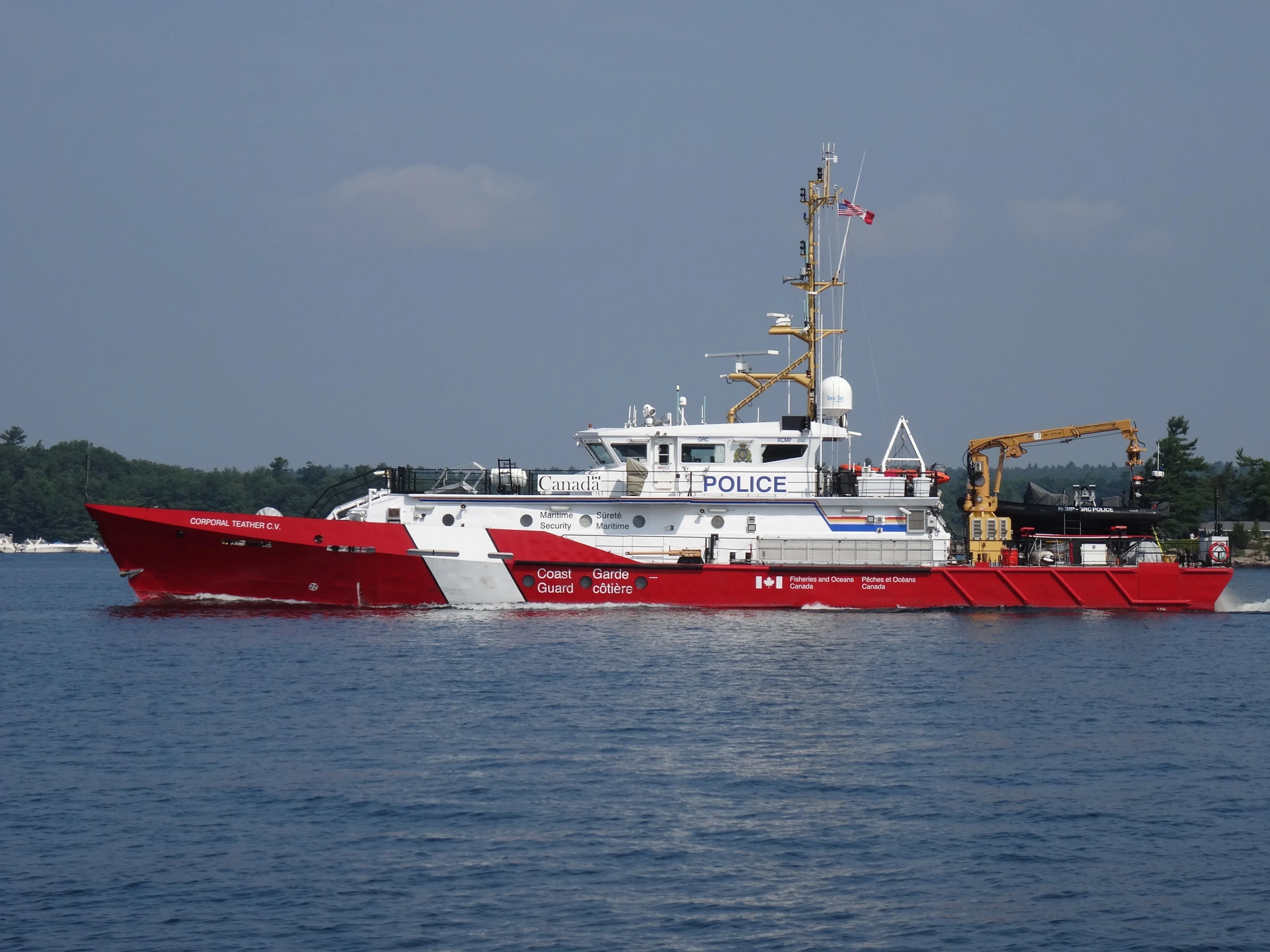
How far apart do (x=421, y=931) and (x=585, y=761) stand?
5339 mm

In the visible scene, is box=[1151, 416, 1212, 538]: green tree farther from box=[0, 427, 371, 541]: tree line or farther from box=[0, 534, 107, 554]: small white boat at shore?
box=[0, 534, 107, 554]: small white boat at shore

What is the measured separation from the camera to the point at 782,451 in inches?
1169

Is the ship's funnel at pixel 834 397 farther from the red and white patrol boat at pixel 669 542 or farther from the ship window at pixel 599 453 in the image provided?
the ship window at pixel 599 453

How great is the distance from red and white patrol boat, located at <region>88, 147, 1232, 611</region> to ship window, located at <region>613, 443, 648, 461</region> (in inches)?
1.0

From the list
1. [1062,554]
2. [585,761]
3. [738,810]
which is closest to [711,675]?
[585,761]

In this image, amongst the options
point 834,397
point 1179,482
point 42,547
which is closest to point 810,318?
point 834,397

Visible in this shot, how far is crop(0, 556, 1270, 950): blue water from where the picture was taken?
1119 centimetres

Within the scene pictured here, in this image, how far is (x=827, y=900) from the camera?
11617 mm

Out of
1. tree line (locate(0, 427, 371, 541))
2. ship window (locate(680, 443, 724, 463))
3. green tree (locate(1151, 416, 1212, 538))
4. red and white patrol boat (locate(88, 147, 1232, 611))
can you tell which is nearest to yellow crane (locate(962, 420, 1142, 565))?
red and white patrol boat (locate(88, 147, 1232, 611))

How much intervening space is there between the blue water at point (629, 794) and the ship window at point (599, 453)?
17.2 ft

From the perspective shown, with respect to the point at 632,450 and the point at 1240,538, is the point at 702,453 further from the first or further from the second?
the point at 1240,538

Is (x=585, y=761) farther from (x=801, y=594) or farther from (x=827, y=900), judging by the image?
(x=801, y=594)

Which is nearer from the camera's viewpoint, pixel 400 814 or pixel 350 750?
pixel 400 814

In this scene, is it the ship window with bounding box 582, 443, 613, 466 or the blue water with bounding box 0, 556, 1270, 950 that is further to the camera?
the ship window with bounding box 582, 443, 613, 466
